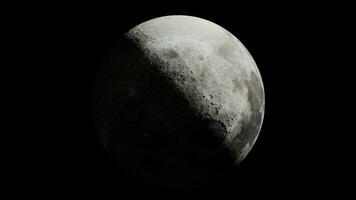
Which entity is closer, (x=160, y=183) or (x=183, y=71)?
(x=183, y=71)

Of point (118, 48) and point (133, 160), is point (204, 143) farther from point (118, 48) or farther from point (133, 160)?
point (118, 48)

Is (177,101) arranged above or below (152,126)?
above

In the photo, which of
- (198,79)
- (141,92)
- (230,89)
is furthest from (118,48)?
(230,89)

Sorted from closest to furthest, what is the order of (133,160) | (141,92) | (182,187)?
(141,92), (133,160), (182,187)

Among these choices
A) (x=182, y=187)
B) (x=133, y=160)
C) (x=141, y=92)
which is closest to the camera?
(x=141, y=92)
